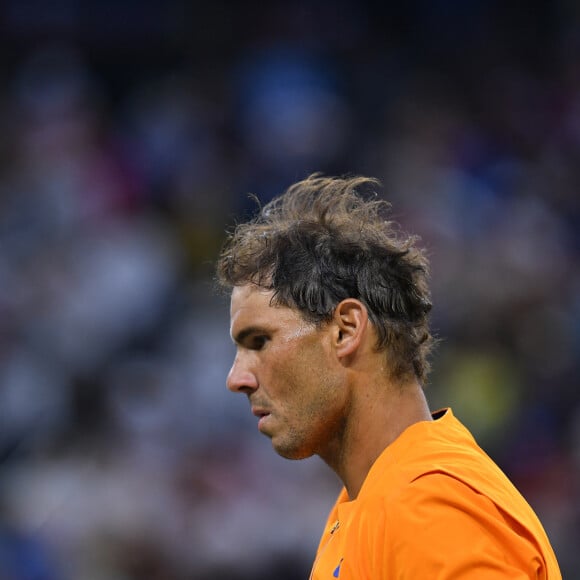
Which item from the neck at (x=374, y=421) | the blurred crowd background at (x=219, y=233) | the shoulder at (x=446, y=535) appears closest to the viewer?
the shoulder at (x=446, y=535)

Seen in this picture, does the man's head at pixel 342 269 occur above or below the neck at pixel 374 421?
above

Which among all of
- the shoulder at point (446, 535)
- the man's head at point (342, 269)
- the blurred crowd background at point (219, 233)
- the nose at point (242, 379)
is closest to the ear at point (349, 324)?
the man's head at point (342, 269)

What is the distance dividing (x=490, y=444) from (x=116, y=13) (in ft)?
15.6

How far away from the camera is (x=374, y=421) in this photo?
258 centimetres

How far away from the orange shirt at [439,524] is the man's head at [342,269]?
13.6 inches

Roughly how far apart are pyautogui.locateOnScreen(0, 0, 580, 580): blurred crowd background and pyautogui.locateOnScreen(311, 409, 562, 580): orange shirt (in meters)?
4.24

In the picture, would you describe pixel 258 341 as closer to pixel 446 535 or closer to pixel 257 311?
pixel 257 311

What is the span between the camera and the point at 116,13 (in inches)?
342

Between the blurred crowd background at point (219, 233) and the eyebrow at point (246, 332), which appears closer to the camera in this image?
the eyebrow at point (246, 332)

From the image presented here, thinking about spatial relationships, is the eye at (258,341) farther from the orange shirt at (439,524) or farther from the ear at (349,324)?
the orange shirt at (439,524)

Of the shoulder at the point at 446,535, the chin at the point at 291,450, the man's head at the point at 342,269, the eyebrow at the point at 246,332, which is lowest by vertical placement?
the shoulder at the point at 446,535

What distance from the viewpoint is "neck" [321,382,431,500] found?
8.45 ft

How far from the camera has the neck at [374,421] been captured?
258 cm

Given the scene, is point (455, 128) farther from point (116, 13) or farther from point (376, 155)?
point (116, 13)
